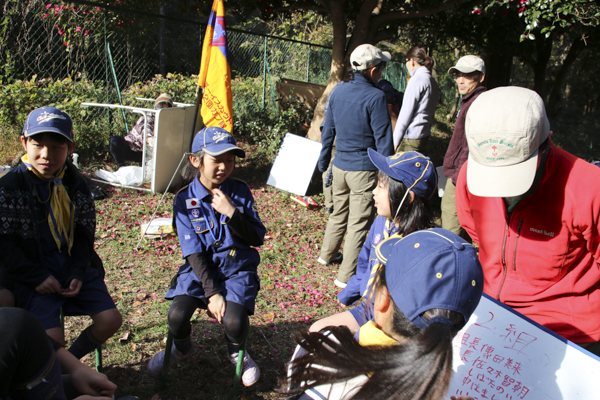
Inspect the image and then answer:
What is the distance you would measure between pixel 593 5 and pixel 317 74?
273 inches

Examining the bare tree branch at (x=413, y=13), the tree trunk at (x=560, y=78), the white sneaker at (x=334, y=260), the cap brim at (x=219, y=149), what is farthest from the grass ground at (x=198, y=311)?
the tree trunk at (x=560, y=78)

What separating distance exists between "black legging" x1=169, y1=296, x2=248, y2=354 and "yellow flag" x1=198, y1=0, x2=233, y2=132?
3.15 m

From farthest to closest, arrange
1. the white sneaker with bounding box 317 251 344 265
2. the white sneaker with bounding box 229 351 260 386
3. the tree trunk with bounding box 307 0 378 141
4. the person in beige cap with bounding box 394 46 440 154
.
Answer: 1. the tree trunk with bounding box 307 0 378 141
2. the person in beige cap with bounding box 394 46 440 154
3. the white sneaker with bounding box 317 251 344 265
4. the white sneaker with bounding box 229 351 260 386

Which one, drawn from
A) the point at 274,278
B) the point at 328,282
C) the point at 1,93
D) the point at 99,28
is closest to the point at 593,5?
the point at 328,282

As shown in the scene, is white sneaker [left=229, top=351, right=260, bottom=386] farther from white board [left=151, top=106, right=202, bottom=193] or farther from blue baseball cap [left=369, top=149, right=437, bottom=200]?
white board [left=151, top=106, right=202, bottom=193]

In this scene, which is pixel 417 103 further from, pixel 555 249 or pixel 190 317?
pixel 190 317

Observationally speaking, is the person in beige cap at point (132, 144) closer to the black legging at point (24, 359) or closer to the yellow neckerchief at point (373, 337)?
the black legging at point (24, 359)

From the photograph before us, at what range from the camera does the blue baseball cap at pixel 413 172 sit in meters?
2.24

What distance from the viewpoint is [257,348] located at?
3150mm

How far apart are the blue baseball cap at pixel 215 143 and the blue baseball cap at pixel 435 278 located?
1447 millimetres

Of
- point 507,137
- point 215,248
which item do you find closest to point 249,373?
point 215,248

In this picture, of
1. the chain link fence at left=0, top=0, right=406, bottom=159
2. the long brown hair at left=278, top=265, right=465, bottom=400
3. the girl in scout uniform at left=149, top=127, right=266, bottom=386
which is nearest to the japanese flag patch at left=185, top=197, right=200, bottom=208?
the girl in scout uniform at left=149, top=127, right=266, bottom=386

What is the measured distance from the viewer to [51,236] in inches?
91.1

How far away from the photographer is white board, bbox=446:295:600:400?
58.7 inches
